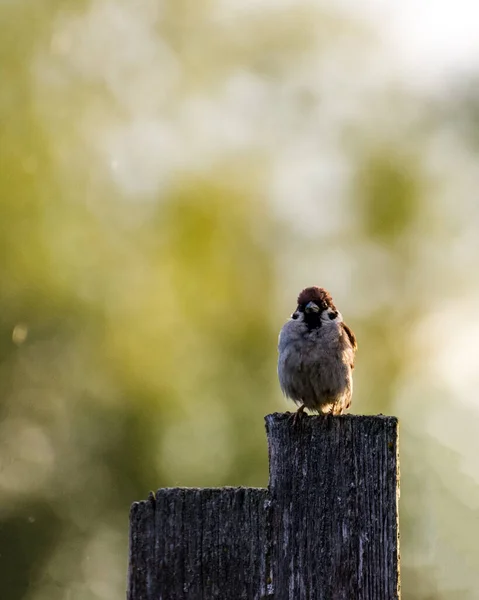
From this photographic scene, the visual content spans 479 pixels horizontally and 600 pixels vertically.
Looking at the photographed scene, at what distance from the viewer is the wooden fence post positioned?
114 inches

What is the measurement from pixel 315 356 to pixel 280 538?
385cm

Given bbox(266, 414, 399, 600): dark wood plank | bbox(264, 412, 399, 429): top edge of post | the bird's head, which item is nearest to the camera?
bbox(266, 414, 399, 600): dark wood plank

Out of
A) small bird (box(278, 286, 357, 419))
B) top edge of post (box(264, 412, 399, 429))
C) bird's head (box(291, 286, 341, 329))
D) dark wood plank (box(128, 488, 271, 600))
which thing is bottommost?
dark wood plank (box(128, 488, 271, 600))

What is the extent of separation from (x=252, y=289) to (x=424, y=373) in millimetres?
2514

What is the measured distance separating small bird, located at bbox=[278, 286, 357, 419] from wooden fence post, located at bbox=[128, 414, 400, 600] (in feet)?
12.3

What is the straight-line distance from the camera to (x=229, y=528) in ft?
9.59

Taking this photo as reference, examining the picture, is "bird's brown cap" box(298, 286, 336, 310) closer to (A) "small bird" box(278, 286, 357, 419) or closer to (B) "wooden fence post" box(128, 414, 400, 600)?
(A) "small bird" box(278, 286, 357, 419)

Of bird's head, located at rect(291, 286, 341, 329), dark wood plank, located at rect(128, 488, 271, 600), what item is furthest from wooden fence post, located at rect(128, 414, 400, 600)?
bird's head, located at rect(291, 286, 341, 329)

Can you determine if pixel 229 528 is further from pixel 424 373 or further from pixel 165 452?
pixel 424 373

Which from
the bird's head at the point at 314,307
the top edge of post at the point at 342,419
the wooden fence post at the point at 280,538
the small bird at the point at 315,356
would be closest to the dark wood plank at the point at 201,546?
the wooden fence post at the point at 280,538

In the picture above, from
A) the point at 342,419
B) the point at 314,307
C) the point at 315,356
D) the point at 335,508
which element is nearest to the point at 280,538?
the point at 335,508

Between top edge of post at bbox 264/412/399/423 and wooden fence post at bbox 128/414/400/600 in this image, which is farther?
top edge of post at bbox 264/412/399/423

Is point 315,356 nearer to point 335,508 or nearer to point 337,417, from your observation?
point 337,417

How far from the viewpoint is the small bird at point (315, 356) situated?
22.2 feet
